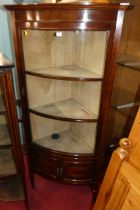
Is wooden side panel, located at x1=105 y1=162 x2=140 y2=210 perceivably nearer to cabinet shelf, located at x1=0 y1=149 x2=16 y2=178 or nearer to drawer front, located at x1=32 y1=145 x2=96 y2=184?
drawer front, located at x1=32 y1=145 x2=96 y2=184

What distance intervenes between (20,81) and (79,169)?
88 centimetres

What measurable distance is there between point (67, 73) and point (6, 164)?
3.01ft

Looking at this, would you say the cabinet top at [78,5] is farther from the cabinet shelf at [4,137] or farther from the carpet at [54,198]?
the carpet at [54,198]

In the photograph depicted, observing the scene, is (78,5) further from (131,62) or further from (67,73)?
(131,62)

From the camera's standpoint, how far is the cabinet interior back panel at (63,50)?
1.24 meters

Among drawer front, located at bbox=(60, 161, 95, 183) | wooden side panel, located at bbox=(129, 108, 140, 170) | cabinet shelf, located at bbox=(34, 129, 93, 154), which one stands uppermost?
wooden side panel, located at bbox=(129, 108, 140, 170)

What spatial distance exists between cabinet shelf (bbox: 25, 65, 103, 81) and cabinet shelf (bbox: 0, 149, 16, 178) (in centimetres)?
77

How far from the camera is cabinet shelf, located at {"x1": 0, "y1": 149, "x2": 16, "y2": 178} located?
57.9 inches

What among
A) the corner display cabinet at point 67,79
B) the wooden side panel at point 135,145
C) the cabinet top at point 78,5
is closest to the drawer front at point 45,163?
the corner display cabinet at point 67,79

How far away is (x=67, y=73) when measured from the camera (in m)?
1.29

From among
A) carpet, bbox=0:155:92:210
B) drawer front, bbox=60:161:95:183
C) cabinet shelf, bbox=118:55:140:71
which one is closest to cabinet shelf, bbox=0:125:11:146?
drawer front, bbox=60:161:95:183

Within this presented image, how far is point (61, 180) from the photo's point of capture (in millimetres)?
1650

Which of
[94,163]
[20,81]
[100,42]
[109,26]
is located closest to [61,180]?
[94,163]

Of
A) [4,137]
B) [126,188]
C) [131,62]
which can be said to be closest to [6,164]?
[4,137]
